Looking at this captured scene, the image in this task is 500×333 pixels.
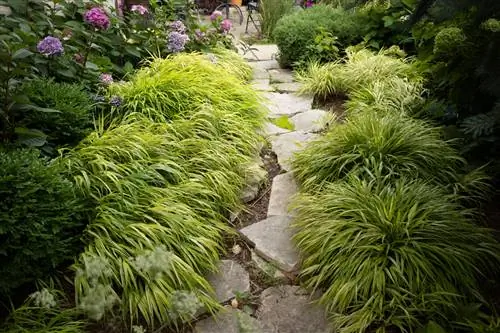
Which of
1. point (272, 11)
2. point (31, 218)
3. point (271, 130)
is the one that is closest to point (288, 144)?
point (271, 130)

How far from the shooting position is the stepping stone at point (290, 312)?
65.7 inches

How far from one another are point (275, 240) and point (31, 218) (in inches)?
44.2

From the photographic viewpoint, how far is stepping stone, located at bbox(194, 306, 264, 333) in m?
1.64

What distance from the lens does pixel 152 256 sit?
4.54 feet

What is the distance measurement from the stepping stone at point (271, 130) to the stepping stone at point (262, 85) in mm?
757

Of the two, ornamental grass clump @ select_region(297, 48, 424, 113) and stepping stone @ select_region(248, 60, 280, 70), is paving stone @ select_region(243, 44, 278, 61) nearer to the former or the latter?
stepping stone @ select_region(248, 60, 280, 70)

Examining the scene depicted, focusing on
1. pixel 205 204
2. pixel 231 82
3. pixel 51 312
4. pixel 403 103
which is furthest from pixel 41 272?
pixel 403 103

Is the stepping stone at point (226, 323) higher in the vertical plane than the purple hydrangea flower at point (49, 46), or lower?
lower

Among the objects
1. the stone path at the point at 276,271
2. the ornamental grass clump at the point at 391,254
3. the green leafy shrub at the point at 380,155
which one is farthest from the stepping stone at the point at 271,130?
the ornamental grass clump at the point at 391,254

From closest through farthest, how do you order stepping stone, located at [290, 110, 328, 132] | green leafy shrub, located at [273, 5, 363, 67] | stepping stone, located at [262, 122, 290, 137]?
stepping stone, located at [262, 122, 290, 137]
stepping stone, located at [290, 110, 328, 132]
green leafy shrub, located at [273, 5, 363, 67]

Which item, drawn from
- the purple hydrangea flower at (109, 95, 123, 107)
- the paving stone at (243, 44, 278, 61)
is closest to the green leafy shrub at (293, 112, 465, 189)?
the purple hydrangea flower at (109, 95, 123, 107)

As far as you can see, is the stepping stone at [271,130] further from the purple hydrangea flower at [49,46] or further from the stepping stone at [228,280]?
the purple hydrangea flower at [49,46]

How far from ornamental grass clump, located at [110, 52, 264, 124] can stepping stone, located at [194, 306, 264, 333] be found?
1.46 metres

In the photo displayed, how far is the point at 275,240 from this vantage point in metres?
2.12
